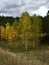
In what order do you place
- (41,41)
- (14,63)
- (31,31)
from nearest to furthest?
1. (14,63)
2. (31,31)
3. (41,41)

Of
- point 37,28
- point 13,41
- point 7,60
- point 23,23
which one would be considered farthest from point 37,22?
point 7,60

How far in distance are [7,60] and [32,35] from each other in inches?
3498

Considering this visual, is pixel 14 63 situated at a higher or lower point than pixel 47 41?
higher

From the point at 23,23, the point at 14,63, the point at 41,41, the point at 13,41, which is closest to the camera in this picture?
the point at 14,63

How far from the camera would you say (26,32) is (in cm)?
9262

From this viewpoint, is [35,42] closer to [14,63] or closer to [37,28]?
[37,28]

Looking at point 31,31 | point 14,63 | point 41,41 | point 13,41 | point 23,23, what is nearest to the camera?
point 14,63

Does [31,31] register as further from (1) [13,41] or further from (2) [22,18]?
(1) [13,41]

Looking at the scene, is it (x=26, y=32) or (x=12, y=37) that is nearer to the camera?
(x=26, y=32)

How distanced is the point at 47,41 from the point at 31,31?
23.4ft

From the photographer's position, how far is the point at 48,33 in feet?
323

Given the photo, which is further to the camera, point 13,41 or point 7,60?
point 13,41

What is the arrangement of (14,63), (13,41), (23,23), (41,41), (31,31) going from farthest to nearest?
(13,41) < (41,41) < (31,31) < (23,23) < (14,63)

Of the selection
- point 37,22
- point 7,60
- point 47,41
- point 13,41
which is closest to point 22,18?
point 37,22
